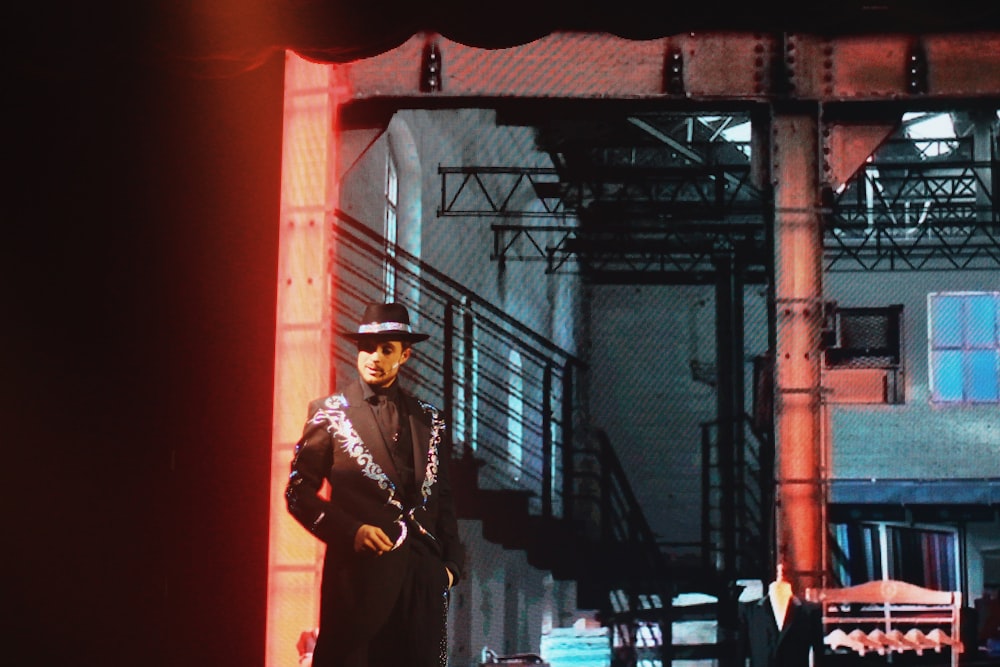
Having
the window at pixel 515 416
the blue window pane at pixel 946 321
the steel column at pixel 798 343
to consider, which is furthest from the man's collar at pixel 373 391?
the blue window pane at pixel 946 321

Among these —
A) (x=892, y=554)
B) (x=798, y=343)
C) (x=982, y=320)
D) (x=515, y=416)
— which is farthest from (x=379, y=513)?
(x=982, y=320)

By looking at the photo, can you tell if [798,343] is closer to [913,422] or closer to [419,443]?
[419,443]

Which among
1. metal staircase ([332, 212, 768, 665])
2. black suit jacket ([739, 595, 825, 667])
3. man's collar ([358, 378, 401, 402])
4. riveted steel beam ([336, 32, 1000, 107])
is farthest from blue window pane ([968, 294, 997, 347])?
man's collar ([358, 378, 401, 402])

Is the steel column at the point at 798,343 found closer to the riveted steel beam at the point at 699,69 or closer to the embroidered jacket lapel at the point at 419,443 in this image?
the riveted steel beam at the point at 699,69

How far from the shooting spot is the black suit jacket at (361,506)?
13.7 ft

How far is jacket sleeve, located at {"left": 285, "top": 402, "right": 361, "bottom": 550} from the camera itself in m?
4.16

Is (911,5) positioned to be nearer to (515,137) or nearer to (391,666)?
(391,666)

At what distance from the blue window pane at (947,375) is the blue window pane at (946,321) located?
0.21 metres

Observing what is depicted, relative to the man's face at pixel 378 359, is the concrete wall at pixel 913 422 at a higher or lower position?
higher

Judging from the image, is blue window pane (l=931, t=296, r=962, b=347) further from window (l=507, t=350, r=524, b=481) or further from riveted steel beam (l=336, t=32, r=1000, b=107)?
riveted steel beam (l=336, t=32, r=1000, b=107)

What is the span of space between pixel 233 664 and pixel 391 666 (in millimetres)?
1828

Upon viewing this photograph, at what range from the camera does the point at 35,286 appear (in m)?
5.45

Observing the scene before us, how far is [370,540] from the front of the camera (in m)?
4.11

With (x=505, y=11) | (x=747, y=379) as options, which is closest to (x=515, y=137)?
(x=747, y=379)
